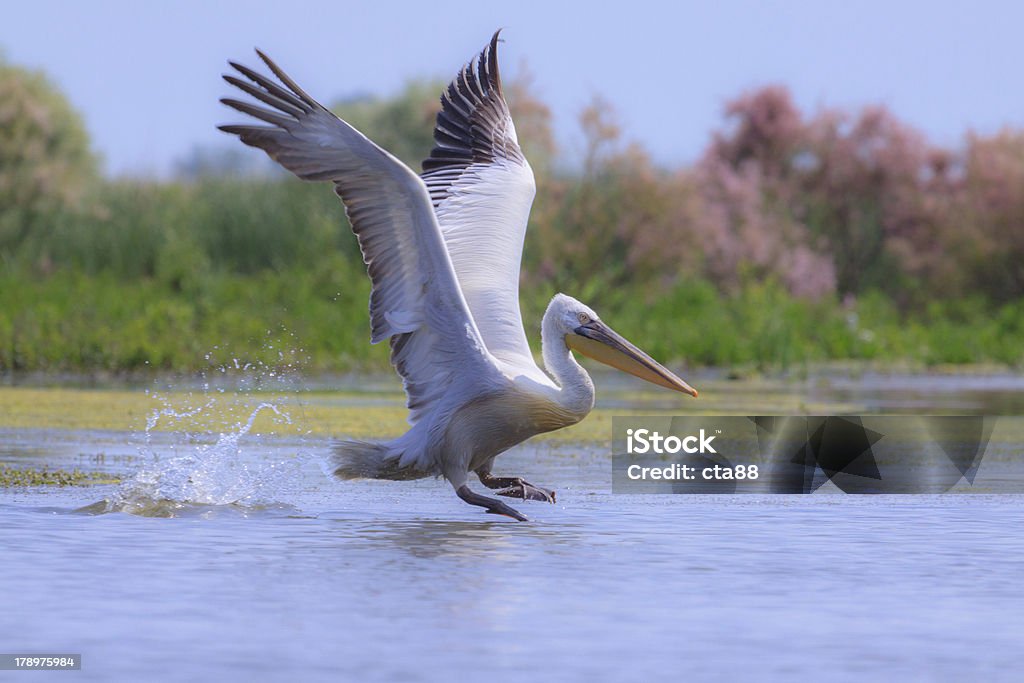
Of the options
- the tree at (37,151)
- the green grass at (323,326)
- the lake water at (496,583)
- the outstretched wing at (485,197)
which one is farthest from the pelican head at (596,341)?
the tree at (37,151)

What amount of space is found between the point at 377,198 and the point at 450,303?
0.51 meters

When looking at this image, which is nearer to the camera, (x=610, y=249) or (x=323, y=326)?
(x=323, y=326)

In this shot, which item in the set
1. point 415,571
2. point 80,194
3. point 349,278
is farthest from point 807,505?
point 80,194

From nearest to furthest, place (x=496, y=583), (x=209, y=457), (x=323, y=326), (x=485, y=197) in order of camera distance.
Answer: (x=496, y=583), (x=485, y=197), (x=209, y=457), (x=323, y=326)

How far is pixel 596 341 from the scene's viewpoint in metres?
7.41

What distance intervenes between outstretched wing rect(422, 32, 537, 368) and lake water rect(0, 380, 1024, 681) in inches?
33.6

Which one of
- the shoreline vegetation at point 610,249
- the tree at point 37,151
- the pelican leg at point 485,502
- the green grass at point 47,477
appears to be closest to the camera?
the pelican leg at point 485,502

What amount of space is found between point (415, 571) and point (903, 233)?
23.2 meters

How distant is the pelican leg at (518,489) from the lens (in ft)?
24.0
